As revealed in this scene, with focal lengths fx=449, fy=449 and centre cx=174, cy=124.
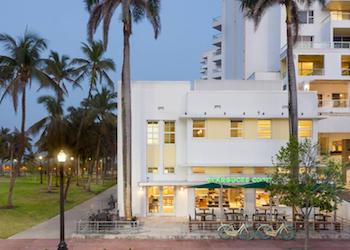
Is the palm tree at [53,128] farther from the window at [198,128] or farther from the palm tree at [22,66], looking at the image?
the window at [198,128]

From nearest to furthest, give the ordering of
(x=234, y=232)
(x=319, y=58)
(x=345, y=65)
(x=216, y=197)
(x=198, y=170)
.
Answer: (x=234, y=232) < (x=216, y=197) < (x=198, y=170) < (x=319, y=58) < (x=345, y=65)

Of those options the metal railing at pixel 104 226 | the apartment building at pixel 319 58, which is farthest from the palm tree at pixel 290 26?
the metal railing at pixel 104 226

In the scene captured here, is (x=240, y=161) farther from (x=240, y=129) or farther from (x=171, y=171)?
(x=171, y=171)

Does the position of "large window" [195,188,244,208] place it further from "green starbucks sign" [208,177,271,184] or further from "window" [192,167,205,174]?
"green starbucks sign" [208,177,271,184]

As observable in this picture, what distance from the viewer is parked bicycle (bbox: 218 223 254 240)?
2195 centimetres

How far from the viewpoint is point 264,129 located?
95.9ft

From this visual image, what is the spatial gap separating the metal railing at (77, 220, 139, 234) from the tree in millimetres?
8424

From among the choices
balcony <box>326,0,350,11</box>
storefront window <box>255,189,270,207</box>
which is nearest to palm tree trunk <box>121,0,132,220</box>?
storefront window <box>255,189,270,207</box>

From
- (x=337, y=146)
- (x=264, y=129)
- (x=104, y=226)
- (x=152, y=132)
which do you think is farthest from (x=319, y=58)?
(x=104, y=226)

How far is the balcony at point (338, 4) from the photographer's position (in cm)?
4807

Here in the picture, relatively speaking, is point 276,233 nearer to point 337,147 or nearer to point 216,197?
point 216,197

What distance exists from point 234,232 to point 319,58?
95.5 ft

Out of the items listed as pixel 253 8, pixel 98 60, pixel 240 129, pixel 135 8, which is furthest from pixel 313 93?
pixel 98 60

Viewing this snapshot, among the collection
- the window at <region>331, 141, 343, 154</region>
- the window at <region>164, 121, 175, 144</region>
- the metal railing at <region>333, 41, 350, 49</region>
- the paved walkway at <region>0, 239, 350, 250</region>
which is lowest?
the paved walkway at <region>0, 239, 350, 250</region>
